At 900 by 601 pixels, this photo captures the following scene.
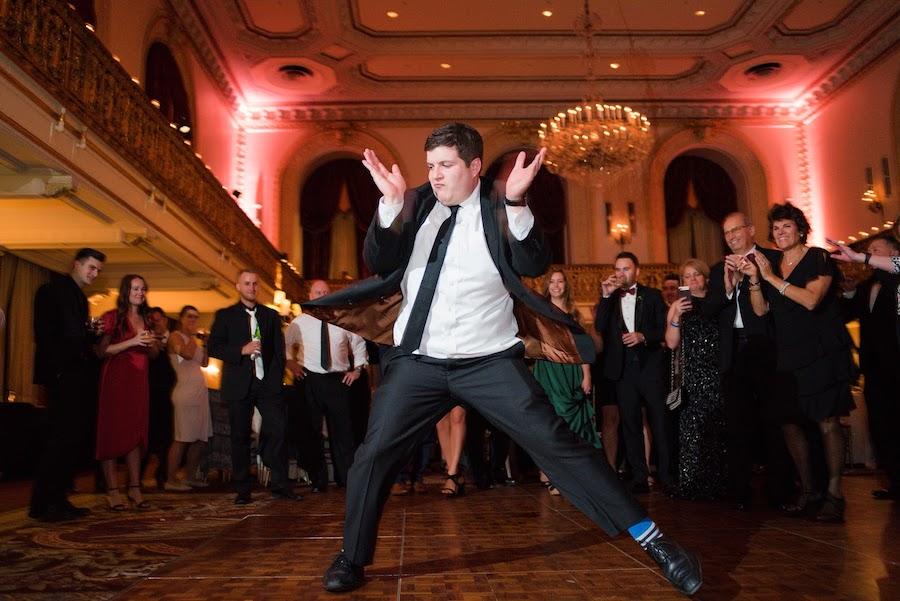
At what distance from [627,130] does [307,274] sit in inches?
308

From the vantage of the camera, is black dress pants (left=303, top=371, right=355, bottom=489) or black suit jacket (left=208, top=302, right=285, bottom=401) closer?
black suit jacket (left=208, top=302, right=285, bottom=401)

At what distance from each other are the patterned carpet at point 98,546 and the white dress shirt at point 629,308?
105 inches

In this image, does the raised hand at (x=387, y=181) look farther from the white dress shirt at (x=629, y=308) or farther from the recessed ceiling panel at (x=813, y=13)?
the recessed ceiling panel at (x=813, y=13)

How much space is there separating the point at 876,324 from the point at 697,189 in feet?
37.2

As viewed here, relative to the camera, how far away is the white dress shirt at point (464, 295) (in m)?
2.20

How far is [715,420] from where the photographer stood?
417 centimetres

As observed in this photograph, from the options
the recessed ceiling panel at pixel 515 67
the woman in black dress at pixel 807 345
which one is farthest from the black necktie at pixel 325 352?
the recessed ceiling panel at pixel 515 67

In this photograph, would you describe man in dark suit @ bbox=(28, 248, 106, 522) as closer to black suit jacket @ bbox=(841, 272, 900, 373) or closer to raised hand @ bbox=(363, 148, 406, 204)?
raised hand @ bbox=(363, 148, 406, 204)

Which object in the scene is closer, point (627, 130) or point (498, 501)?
point (498, 501)

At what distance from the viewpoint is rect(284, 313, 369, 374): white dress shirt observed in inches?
213

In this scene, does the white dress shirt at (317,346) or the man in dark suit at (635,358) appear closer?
the man in dark suit at (635,358)

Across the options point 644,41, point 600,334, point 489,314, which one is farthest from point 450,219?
point 644,41

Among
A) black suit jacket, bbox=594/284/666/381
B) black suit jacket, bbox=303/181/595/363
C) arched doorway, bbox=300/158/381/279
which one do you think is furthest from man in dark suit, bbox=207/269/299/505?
arched doorway, bbox=300/158/381/279

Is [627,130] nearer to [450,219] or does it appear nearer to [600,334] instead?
[600,334]
